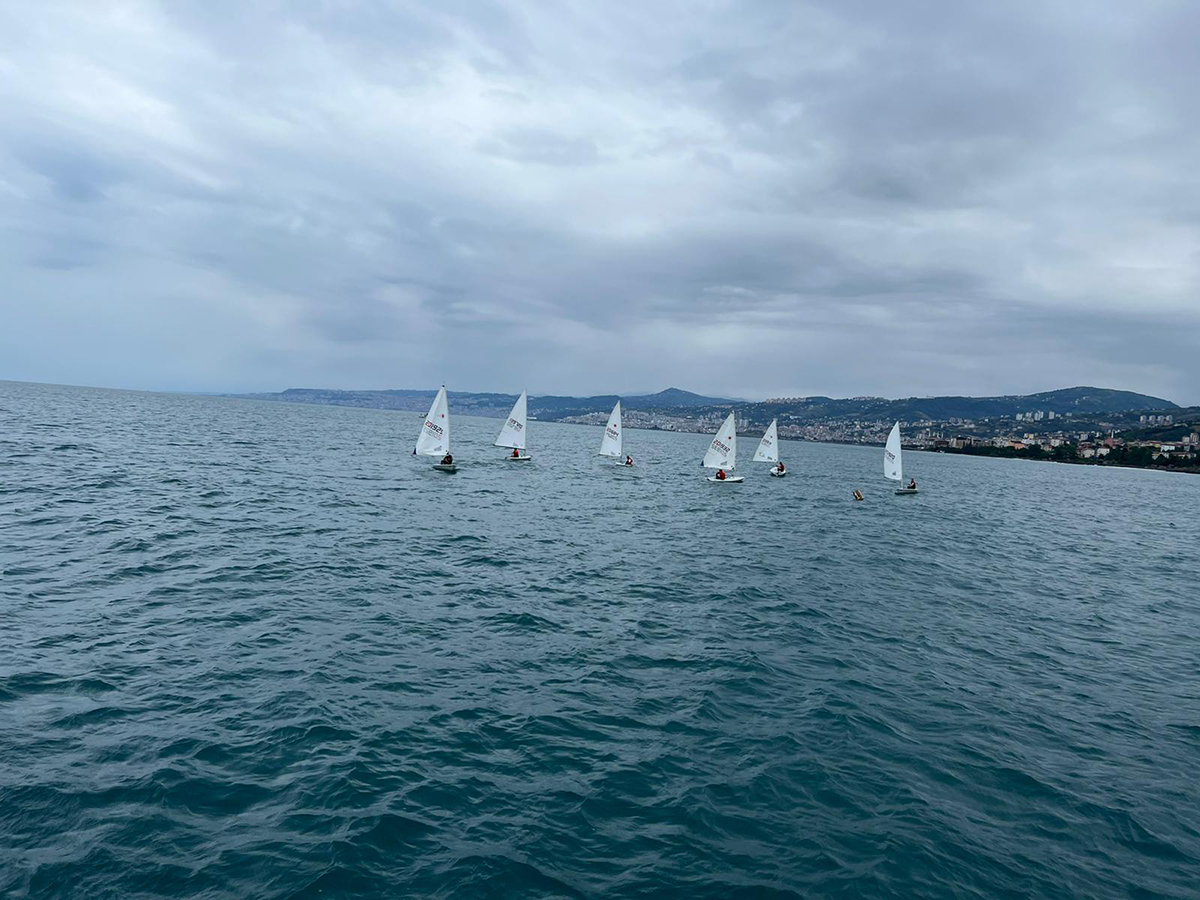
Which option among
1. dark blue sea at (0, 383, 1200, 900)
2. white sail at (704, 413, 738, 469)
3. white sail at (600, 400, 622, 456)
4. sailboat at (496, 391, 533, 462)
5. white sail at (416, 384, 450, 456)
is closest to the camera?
dark blue sea at (0, 383, 1200, 900)

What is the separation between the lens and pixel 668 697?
605 inches

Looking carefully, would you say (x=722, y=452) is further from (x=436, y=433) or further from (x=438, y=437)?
(x=436, y=433)

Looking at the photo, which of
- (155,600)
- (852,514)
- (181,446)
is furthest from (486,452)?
(155,600)

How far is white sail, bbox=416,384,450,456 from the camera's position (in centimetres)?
5912

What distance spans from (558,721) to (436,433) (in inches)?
1972

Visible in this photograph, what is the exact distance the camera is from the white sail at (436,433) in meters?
59.1

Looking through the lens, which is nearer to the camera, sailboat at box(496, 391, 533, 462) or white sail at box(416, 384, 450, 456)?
white sail at box(416, 384, 450, 456)

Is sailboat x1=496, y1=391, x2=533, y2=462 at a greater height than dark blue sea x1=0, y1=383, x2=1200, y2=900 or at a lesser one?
greater

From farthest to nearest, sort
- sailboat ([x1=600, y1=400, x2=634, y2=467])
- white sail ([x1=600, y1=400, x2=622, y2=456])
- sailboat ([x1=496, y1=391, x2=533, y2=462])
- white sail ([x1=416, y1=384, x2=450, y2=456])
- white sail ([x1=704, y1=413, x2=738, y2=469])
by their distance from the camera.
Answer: sailboat ([x1=600, y1=400, x2=634, y2=467]) → white sail ([x1=600, y1=400, x2=622, y2=456]) → sailboat ([x1=496, y1=391, x2=533, y2=462]) → white sail ([x1=704, y1=413, x2=738, y2=469]) → white sail ([x1=416, y1=384, x2=450, y2=456])

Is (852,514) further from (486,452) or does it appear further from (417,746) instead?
(486,452)

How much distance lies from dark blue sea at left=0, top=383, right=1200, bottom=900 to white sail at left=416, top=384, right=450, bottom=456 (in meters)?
27.4

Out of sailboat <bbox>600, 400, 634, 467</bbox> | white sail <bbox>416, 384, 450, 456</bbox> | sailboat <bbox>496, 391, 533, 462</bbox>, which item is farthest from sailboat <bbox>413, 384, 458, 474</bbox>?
sailboat <bbox>600, 400, 634, 467</bbox>

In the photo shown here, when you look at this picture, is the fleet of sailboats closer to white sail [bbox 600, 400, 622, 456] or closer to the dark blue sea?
white sail [bbox 600, 400, 622, 456]

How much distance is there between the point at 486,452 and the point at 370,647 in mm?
→ 79649
